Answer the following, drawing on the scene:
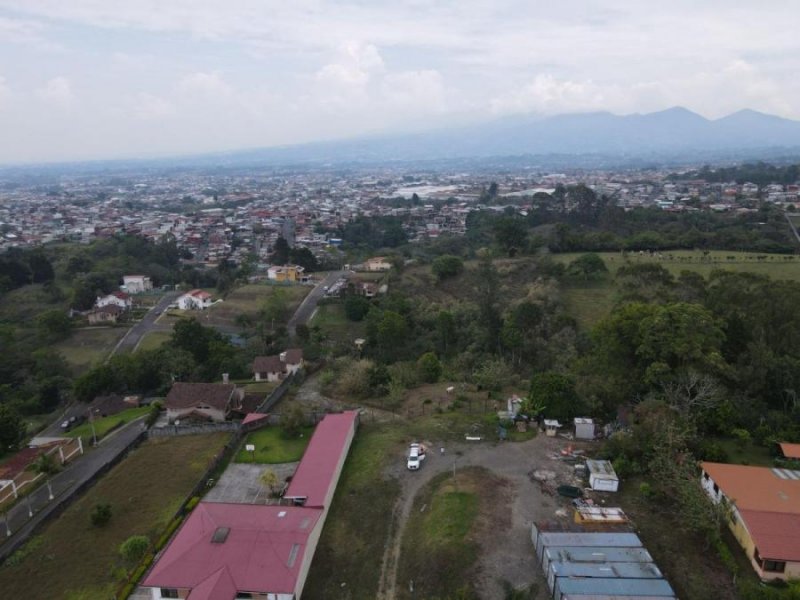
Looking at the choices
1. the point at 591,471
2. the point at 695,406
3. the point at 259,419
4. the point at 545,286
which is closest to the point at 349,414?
the point at 259,419

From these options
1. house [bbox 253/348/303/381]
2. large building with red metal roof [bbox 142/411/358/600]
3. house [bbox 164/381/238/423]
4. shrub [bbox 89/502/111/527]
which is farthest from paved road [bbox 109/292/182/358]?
large building with red metal roof [bbox 142/411/358/600]

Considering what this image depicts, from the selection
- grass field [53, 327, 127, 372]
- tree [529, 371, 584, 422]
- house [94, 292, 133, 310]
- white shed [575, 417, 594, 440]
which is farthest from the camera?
house [94, 292, 133, 310]

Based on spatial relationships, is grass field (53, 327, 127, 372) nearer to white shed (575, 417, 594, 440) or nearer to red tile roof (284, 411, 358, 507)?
red tile roof (284, 411, 358, 507)

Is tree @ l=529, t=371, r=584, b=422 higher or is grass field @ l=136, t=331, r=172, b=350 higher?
tree @ l=529, t=371, r=584, b=422

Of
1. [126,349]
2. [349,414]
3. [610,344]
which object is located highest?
[610,344]

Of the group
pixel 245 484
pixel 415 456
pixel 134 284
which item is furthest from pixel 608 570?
pixel 134 284

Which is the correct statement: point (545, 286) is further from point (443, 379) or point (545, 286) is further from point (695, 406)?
point (695, 406)

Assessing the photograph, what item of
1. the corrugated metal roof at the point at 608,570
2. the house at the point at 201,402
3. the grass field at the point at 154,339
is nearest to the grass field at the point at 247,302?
the grass field at the point at 154,339
